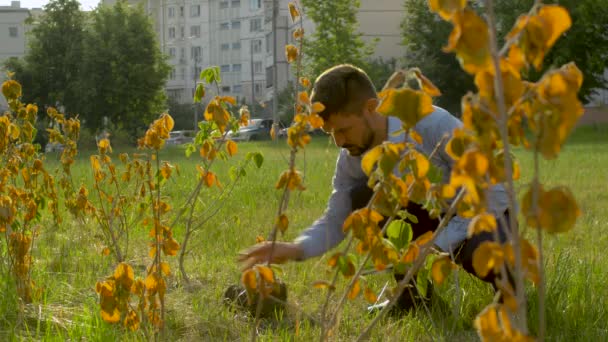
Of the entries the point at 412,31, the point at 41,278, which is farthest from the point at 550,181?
the point at 412,31

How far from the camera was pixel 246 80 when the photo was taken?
3164 inches

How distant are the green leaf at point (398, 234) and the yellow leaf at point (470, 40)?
1019 mm

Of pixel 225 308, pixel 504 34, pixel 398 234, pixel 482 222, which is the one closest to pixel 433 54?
pixel 504 34

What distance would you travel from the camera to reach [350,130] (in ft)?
11.0

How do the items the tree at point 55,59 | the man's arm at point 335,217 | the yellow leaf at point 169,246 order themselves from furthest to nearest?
1. the tree at point 55,59
2. the man's arm at point 335,217
3. the yellow leaf at point 169,246

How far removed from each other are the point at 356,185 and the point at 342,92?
24.8 inches

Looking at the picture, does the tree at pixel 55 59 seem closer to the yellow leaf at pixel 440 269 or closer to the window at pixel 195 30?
the window at pixel 195 30

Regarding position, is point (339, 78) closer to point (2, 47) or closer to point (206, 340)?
point (206, 340)

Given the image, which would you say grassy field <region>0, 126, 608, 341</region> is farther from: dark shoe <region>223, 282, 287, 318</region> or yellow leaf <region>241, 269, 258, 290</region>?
yellow leaf <region>241, 269, 258, 290</region>

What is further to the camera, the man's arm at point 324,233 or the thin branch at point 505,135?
the man's arm at point 324,233

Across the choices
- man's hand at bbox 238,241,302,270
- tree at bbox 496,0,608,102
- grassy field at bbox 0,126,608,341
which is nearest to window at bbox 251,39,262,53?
tree at bbox 496,0,608,102

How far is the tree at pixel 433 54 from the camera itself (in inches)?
1597

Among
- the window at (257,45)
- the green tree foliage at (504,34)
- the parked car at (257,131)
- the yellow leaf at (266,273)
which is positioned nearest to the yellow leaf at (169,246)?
the yellow leaf at (266,273)

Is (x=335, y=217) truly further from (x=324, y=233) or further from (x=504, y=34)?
(x=504, y=34)
